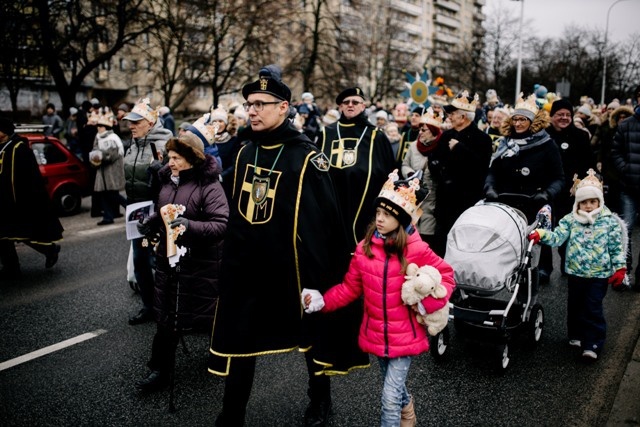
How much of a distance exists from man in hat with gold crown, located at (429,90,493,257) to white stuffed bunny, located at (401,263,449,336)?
299 cm

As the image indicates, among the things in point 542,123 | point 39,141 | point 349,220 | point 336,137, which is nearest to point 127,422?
point 349,220

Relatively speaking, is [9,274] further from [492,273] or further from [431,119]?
[492,273]

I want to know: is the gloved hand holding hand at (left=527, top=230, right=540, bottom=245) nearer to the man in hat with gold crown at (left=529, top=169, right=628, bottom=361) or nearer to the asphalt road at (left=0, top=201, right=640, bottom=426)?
the man in hat with gold crown at (left=529, top=169, right=628, bottom=361)

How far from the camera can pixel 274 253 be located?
10.9 ft

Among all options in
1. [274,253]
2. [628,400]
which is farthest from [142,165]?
[628,400]

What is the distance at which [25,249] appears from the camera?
910 centimetres

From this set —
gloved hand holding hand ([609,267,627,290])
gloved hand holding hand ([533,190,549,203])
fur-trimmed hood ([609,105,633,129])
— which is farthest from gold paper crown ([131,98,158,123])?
fur-trimmed hood ([609,105,633,129])

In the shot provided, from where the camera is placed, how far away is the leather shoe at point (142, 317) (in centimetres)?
573

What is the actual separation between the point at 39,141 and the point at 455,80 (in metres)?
41.6

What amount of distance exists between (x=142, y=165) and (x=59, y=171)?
710 centimetres

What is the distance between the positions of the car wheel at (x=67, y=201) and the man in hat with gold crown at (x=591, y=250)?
999cm

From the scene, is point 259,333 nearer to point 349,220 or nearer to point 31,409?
point 31,409

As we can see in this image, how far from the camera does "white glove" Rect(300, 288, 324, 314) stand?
3.22 metres

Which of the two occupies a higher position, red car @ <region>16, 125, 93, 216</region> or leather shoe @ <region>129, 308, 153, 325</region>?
red car @ <region>16, 125, 93, 216</region>
